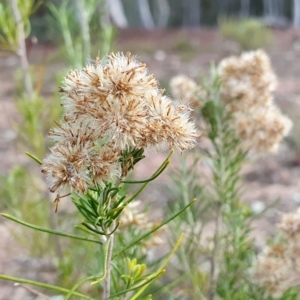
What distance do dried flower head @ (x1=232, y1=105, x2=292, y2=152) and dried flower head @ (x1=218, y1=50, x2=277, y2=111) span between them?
0.06 ft

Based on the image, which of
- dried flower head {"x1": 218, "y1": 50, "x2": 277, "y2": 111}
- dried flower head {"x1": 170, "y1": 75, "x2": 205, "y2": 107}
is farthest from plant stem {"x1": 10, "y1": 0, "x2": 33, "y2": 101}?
dried flower head {"x1": 218, "y1": 50, "x2": 277, "y2": 111}

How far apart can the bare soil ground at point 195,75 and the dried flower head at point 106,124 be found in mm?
564

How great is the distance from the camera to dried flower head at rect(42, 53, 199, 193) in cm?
50

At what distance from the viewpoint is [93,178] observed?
20.4 inches

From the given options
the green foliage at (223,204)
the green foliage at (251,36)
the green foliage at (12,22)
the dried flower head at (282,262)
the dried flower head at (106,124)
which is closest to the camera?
the dried flower head at (106,124)

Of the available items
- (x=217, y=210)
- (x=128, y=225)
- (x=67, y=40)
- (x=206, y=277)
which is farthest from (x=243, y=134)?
(x=67, y=40)

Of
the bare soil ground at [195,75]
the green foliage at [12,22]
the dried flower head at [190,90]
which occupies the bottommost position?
the bare soil ground at [195,75]

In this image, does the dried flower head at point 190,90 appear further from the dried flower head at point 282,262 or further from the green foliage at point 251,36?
the green foliage at point 251,36

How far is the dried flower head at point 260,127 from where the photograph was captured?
1006 mm

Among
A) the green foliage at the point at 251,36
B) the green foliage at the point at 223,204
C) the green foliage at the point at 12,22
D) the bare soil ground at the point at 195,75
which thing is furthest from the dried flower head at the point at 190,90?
the green foliage at the point at 251,36

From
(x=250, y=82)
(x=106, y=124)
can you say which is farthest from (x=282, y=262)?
(x=106, y=124)

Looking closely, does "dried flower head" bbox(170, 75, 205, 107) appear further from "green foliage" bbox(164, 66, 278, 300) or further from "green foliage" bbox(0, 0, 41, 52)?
"green foliage" bbox(0, 0, 41, 52)

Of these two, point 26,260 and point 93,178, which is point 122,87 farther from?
point 26,260

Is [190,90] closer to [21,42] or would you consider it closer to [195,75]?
[21,42]
